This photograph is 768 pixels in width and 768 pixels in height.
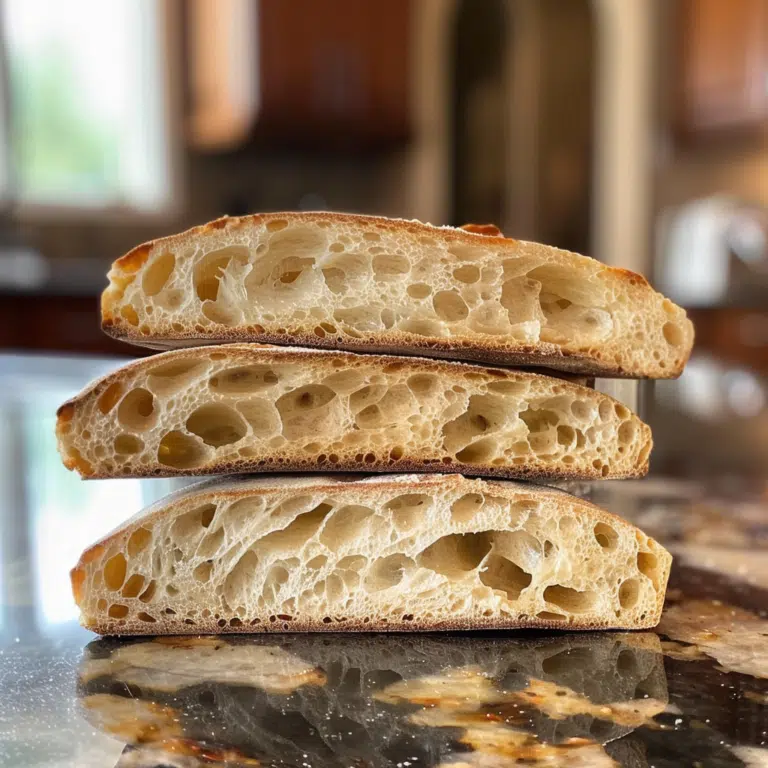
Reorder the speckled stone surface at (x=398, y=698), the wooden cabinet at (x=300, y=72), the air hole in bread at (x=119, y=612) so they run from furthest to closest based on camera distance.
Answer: the wooden cabinet at (x=300, y=72) < the air hole in bread at (x=119, y=612) < the speckled stone surface at (x=398, y=698)

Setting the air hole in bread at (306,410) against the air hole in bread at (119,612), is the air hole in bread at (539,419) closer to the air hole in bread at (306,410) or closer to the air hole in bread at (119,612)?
the air hole in bread at (306,410)

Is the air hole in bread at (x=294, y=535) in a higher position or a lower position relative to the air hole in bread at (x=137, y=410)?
lower

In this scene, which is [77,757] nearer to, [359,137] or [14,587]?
[14,587]

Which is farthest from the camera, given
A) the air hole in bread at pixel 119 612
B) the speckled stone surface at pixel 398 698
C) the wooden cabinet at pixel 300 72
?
the wooden cabinet at pixel 300 72

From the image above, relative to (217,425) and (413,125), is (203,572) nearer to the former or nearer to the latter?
(217,425)

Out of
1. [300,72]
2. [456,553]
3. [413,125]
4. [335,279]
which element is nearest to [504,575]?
[456,553]

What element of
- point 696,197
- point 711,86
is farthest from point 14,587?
point 696,197

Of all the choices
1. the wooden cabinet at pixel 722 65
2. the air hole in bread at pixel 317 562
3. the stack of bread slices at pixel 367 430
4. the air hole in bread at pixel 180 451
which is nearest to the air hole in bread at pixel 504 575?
the stack of bread slices at pixel 367 430
